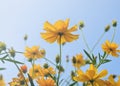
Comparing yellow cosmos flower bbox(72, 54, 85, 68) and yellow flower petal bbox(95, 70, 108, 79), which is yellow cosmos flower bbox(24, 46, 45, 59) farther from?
yellow flower petal bbox(95, 70, 108, 79)

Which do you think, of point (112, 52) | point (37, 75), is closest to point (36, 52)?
point (37, 75)

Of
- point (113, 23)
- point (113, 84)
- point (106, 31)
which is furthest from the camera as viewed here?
point (113, 23)

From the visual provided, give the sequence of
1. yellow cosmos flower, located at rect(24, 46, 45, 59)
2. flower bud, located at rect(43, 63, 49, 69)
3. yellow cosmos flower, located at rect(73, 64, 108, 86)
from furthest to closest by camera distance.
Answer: yellow cosmos flower, located at rect(24, 46, 45, 59), flower bud, located at rect(43, 63, 49, 69), yellow cosmos flower, located at rect(73, 64, 108, 86)

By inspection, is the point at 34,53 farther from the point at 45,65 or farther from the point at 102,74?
the point at 102,74

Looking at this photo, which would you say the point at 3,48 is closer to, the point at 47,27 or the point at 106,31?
the point at 47,27

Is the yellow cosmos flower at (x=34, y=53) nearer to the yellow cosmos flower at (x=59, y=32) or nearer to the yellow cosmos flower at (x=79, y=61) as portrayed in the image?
the yellow cosmos flower at (x=79, y=61)

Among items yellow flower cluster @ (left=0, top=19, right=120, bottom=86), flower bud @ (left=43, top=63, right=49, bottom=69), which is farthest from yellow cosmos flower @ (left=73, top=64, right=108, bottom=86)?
flower bud @ (left=43, top=63, right=49, bottom=69)

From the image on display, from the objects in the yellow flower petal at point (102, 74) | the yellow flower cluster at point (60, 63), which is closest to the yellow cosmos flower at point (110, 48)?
the yellow flower cluster at point (60, 63)

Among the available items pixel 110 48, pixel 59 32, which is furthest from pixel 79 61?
pixel 59 32
